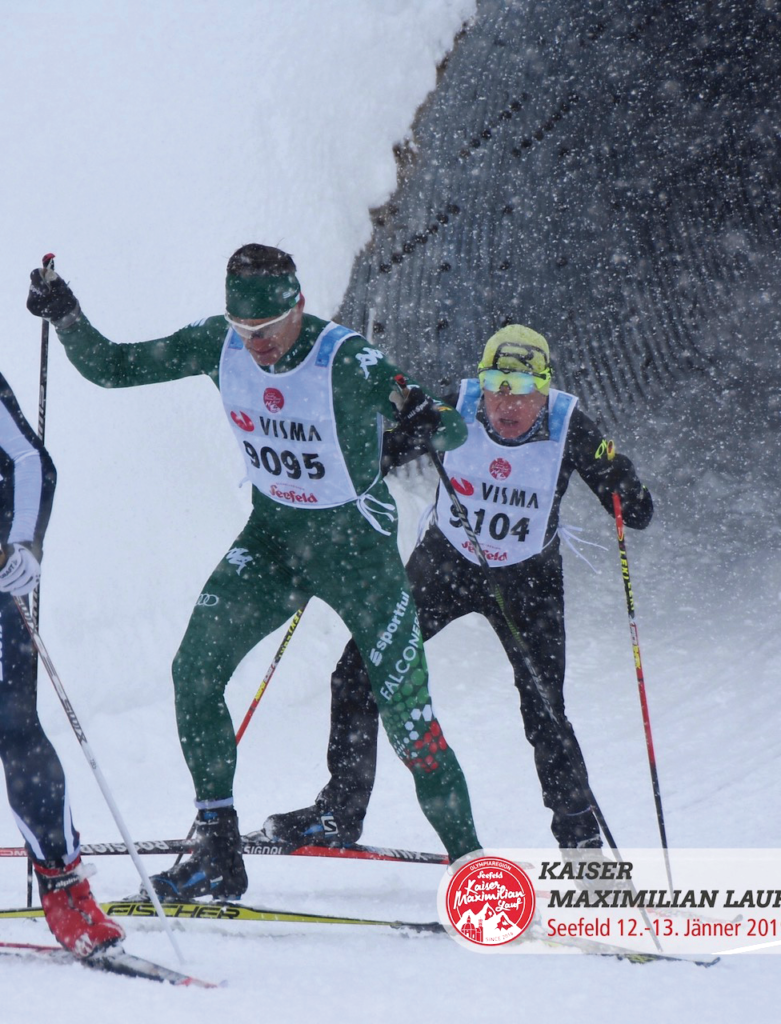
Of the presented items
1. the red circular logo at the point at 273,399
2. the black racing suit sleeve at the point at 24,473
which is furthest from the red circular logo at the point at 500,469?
the black racing suit sleeve at the point at 24,473

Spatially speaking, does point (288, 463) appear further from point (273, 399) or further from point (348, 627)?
point (348, 627)

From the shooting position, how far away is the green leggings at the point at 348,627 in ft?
11.5

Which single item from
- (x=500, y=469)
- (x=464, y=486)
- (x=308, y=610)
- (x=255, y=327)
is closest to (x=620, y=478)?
(x=500, y=469)

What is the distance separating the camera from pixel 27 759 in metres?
3.05

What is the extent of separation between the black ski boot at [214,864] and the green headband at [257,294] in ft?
5.32

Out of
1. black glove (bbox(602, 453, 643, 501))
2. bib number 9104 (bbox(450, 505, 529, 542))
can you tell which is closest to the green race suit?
bib number 9104 (bbox(450, 505, 529, 542))

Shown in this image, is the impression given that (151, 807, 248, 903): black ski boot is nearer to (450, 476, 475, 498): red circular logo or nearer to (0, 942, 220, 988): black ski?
(0, 942, 220, 988): black ski

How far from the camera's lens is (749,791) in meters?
5.24

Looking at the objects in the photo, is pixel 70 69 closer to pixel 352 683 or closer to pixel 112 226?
pixel 112 226

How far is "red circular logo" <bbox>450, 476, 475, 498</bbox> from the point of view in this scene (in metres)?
4.15

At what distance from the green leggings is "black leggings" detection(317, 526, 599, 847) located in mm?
526

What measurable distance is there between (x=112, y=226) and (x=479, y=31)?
10.3 feet

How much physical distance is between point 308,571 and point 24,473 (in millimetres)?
1012

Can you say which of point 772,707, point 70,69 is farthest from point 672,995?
point 70,69
